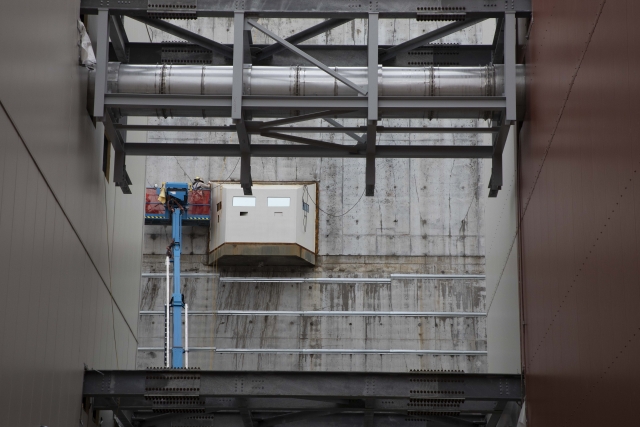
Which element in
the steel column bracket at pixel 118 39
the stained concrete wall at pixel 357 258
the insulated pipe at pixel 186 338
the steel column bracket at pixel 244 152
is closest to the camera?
the steel column bracket at pixel 244 152

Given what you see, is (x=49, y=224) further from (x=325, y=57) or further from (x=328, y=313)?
(x=328, y=313)

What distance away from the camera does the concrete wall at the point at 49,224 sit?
10688mm

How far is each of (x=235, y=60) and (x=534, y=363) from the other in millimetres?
6537

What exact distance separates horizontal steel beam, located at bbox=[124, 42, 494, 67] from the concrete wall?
5.62 ft

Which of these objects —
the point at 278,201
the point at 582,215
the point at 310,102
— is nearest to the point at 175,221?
the point at 278,201

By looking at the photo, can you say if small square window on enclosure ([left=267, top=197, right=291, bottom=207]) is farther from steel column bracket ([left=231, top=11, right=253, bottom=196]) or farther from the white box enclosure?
steel column bracket ([left=231, top=11, right=253, bottom=196])

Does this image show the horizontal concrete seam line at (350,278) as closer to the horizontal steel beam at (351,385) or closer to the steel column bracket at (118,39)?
the steel column bracket at (118,39)

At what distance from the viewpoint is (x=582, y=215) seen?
10.6 metres

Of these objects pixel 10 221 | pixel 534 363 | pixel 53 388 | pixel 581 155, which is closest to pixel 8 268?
pixel 10 221

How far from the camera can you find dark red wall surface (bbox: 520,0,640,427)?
8.40m

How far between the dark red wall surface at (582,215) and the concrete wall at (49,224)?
593cm

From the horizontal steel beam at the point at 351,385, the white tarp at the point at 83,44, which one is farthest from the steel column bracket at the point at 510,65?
the white tarp at the point at 83,44

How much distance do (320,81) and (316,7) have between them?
1.20 meters

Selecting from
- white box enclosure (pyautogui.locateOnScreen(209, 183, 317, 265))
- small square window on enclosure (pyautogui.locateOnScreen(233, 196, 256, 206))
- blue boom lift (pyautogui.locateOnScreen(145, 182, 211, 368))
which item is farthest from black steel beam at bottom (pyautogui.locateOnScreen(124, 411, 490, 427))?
small square window on enclosure (pyautogui.locateOnScreen(233, 196, 256, 206))
